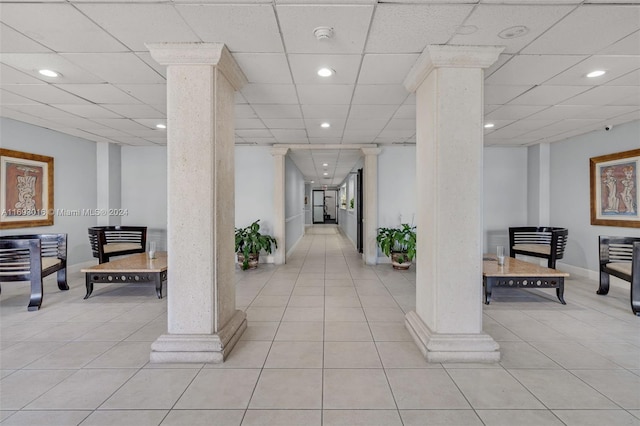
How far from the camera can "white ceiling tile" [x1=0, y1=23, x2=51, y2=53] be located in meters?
2.39

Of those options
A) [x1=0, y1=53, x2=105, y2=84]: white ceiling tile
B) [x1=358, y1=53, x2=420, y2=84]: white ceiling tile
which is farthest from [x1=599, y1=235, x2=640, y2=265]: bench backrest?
[x1=0, y1=53, x2=105, y2=84]: white ceiling tile

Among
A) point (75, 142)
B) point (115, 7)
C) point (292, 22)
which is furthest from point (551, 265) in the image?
point (75, 142)

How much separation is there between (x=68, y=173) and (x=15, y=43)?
4055 millimetres

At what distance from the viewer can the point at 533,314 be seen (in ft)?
12.4

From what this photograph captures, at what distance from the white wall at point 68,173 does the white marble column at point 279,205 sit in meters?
3.79

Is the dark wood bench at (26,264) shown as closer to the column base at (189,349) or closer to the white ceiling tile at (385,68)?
the column base at (189,349)

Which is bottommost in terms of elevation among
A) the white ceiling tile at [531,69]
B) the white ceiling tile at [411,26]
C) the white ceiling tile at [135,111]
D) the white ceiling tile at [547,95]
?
the white ceiling tile at [411,26]

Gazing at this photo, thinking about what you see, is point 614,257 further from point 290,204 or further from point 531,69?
point 290,204

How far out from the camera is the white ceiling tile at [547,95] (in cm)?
353

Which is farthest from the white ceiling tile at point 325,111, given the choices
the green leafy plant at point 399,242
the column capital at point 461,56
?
the green leafy plant at point 399,242

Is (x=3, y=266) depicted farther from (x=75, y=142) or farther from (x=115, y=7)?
(x=115, y=7)

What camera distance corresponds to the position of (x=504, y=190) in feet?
23.0

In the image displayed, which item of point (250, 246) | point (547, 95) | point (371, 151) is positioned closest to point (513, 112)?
point (547, 95)

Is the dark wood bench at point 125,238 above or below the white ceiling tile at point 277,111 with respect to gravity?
below
